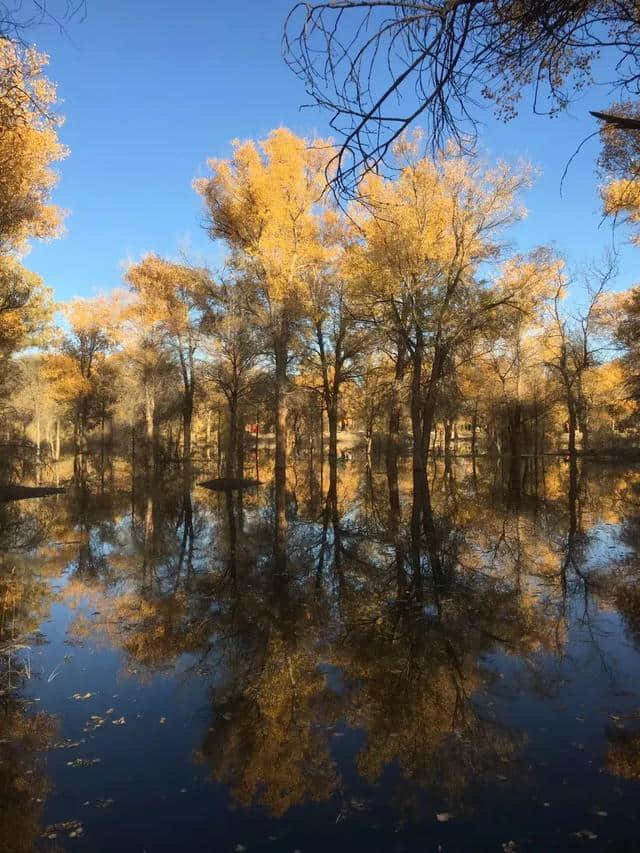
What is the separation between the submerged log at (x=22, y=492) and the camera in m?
18.3

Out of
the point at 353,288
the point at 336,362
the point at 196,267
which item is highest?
the point at 196,267

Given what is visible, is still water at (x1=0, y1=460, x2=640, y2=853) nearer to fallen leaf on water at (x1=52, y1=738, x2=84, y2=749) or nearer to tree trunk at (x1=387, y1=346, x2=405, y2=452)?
fallen leaf on water at (x1=52, y1=738, x2=84, y2=749)

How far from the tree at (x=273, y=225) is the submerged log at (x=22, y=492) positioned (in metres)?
8.24

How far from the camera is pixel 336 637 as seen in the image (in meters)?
5.34

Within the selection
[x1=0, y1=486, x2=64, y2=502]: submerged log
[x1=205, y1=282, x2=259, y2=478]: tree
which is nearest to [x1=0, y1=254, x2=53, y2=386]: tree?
[x1=0, y1=486, x2=64, y2=502]: submerged log

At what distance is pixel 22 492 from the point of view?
1914cm

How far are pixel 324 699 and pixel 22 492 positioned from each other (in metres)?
18.3

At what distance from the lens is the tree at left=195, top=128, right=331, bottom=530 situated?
2181cm

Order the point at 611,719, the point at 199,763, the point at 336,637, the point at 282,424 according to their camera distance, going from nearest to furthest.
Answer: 1. the point at 199,763
2. the point at 611,719
3. the point at 336,637
4. the point at 282,424

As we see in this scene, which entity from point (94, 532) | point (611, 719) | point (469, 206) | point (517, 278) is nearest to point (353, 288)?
point (469, 206)

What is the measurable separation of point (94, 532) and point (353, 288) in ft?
43.3

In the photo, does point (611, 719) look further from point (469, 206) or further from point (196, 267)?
point (196, 267)

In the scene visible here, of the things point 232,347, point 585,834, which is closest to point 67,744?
point 585,834

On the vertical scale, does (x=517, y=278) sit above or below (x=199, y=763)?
above
